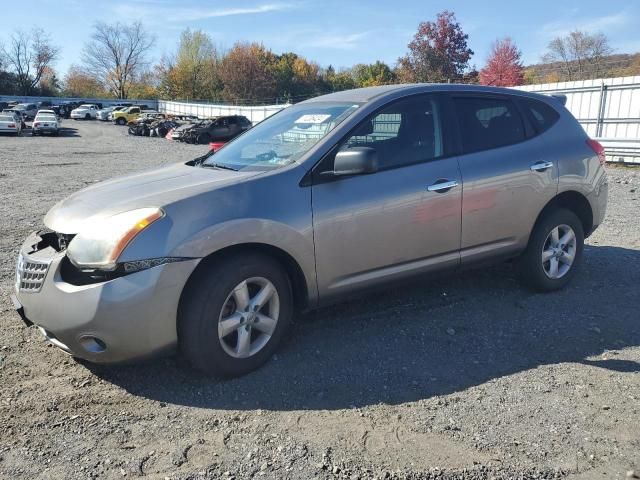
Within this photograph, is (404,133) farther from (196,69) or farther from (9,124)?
(196,69)

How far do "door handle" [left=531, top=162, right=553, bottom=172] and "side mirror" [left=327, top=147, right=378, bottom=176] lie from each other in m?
1.80

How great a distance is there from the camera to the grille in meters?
3.22

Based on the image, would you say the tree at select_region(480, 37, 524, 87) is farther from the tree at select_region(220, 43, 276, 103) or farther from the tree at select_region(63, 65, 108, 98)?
the tree at select_region(63, 65, 108, 98)

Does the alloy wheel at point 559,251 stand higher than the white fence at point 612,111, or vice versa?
the white fence at point 612,111

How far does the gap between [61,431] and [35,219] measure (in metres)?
6.40

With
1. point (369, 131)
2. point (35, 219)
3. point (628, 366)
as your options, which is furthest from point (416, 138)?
point (35, 219)

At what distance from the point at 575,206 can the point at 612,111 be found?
14216 millimetres

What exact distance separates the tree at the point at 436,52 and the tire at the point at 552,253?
4455cm

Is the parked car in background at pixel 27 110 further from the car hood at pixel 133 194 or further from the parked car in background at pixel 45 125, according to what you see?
the car hood at pixel 133 194

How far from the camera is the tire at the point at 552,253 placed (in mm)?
4816

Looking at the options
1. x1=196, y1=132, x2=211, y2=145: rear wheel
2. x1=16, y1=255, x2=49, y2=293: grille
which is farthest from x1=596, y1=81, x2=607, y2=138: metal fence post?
x1=196, y1=132, x2=211, y2=145: rear wheel

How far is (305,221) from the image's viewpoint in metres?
3.55

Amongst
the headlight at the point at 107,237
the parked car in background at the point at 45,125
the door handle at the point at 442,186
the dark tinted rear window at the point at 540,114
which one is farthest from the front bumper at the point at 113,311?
the parked car in background at the point at 45,125

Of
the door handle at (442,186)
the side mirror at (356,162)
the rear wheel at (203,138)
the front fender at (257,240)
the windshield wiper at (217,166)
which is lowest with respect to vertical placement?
the rear wheel at (203,138)
